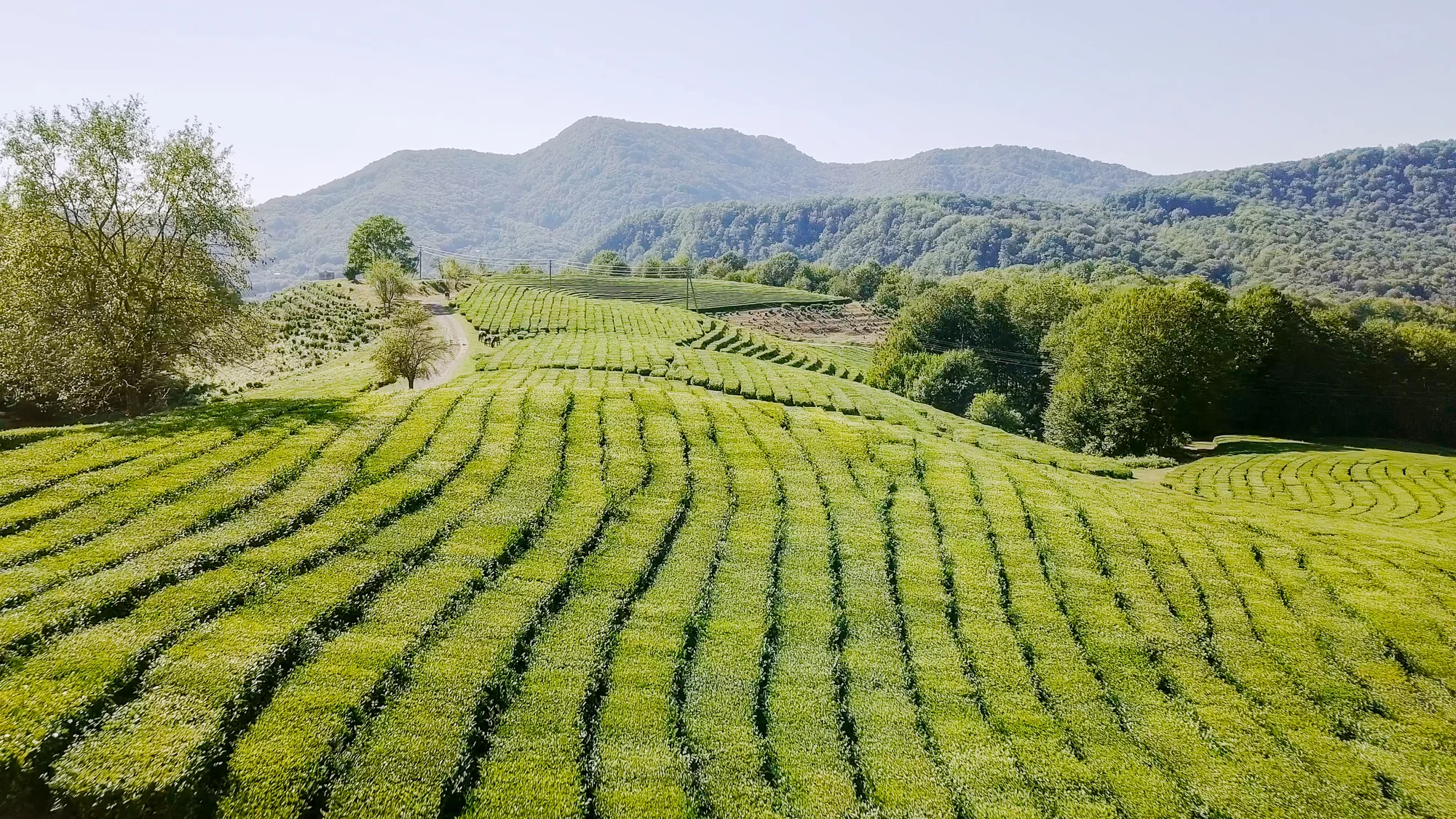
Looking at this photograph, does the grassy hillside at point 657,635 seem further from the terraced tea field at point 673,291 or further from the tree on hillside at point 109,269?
the terraced tea field at point 673,291

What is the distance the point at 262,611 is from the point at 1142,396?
61782 mm

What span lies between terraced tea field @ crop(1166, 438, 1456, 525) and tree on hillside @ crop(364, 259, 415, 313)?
90.9 meters

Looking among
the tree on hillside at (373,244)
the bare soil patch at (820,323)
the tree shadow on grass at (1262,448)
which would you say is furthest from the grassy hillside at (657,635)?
the tree on hillside at (373,244)

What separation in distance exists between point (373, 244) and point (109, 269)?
329 ft

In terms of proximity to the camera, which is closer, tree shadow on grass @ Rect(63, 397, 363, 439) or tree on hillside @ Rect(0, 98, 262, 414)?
tree shadow on grass @ Rect(63, 397, 363, 439)

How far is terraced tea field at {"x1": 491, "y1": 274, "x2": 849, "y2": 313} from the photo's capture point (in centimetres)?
12556

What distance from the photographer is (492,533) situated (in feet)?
57.3

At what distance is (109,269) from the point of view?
28703 millimetres

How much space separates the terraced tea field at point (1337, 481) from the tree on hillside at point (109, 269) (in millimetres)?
48464

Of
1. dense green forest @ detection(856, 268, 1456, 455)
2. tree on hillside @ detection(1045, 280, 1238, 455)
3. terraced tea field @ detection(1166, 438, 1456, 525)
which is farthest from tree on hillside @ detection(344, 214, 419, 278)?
terraced tea field @ detection(1166, 438, 1456, 525)

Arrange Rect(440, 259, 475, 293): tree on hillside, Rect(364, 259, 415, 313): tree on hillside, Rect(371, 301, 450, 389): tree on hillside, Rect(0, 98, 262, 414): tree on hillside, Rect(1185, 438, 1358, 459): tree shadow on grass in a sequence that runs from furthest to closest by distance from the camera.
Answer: Rect(440, 259, 475, 293): tree on hillside → Rect(364, 259, 415, 313): tree on hillside → Rect(1185, 438, 1358, 459): tree shadow on grass → Rect(371, 301, 450, 389): tree on hillside → Rect(0, 98, 262, 414): tree on hillside

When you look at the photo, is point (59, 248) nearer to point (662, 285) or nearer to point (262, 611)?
point (262, 611)

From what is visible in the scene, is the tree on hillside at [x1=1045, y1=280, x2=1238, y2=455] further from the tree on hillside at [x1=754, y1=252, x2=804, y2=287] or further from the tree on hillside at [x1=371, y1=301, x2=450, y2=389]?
the tree on hillside at [x1=754, y1=252, x2=804, y2=287]

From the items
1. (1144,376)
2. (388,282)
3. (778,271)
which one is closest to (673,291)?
(388,282)
